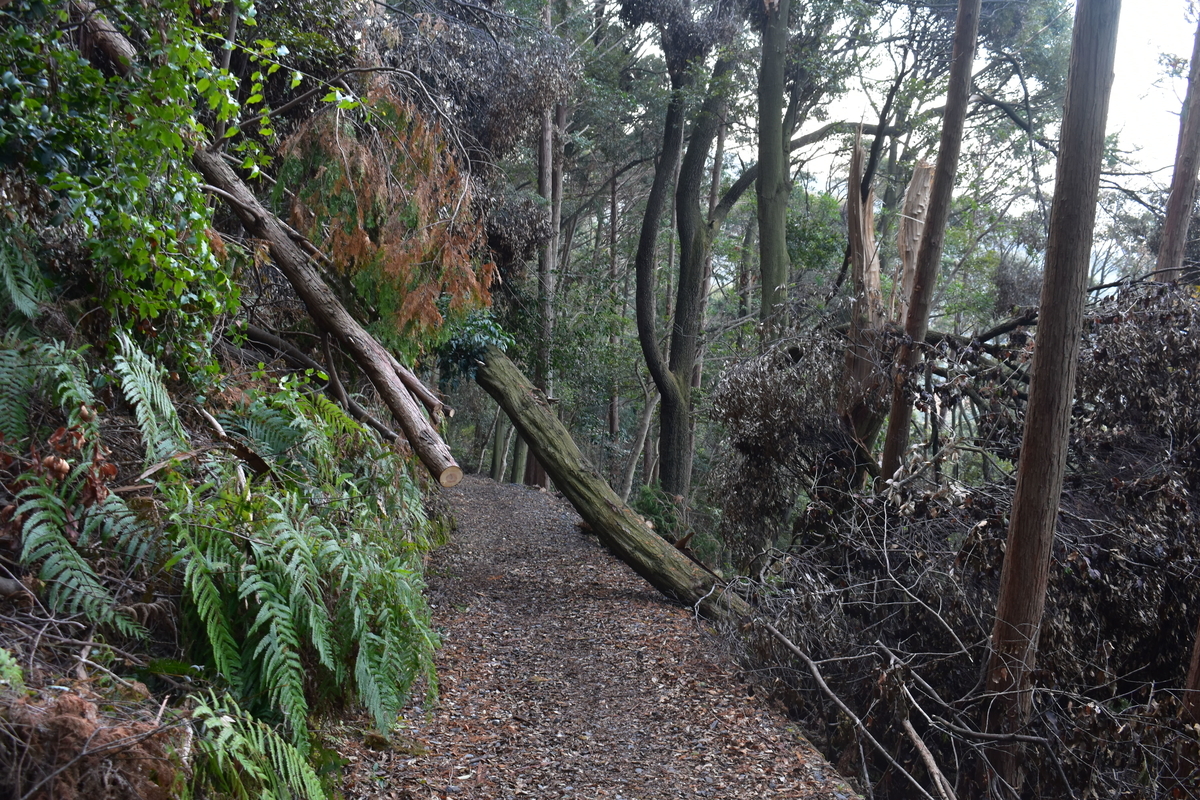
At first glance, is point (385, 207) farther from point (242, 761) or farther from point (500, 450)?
point (500, 450)

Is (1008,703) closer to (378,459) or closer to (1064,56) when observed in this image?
(378,459)

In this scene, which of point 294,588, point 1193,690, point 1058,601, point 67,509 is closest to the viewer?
point 67,509

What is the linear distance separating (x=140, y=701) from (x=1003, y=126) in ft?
54.4

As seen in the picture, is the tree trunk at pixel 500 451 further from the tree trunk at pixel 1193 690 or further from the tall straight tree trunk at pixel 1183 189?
the tree trunk at pixel 1193 690

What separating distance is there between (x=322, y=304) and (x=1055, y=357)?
4920mm

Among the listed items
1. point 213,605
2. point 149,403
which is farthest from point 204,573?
point 149,403

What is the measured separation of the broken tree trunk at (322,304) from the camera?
180 inches

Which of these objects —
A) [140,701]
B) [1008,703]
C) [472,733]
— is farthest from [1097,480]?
[140,701]

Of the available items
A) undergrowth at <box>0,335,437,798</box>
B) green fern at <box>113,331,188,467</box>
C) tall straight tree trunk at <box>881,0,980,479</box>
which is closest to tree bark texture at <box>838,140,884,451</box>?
tall straight tree trunk at <box>881,0,980,479</box>

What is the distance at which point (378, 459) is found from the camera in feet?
17.8

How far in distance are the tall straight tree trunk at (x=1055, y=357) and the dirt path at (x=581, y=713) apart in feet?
4.93

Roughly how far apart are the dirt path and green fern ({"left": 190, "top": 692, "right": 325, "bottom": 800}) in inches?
31.2

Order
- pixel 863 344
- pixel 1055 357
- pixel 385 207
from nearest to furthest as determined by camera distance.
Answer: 1. pixel 1055 357
2. pixel 385 207
3. pixel 863 344

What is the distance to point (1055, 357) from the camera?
14.9ft
